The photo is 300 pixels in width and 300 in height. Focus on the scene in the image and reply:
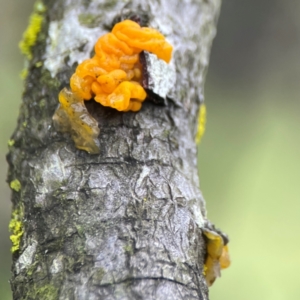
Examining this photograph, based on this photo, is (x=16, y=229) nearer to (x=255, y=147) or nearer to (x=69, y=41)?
(x=69, y=41)

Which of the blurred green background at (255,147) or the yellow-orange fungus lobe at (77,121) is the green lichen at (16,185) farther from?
the blurred green background at (255,147)

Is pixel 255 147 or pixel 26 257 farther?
pixel 255 147

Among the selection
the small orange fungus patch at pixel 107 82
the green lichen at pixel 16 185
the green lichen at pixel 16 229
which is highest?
the small orange fungus patch at pixel 107 82

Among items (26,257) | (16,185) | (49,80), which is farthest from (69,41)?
(26,257)

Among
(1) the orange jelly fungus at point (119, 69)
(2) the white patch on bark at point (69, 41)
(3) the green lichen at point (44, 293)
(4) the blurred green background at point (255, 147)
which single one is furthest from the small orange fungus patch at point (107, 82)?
(4) the blurred green background at point (255, 147)

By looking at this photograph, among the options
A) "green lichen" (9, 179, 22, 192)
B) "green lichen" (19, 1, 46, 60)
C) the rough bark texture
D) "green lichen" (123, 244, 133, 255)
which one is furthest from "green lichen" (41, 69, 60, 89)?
"green lichen" (123, 244, 133, 255)

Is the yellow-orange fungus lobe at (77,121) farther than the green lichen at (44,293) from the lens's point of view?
Yes

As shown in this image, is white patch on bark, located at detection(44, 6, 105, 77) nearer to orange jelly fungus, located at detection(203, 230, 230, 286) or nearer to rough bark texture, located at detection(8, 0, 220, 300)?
rough bark texture, located at detection(8, 0, 220, 300)

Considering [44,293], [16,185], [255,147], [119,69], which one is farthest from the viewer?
[255,147]
